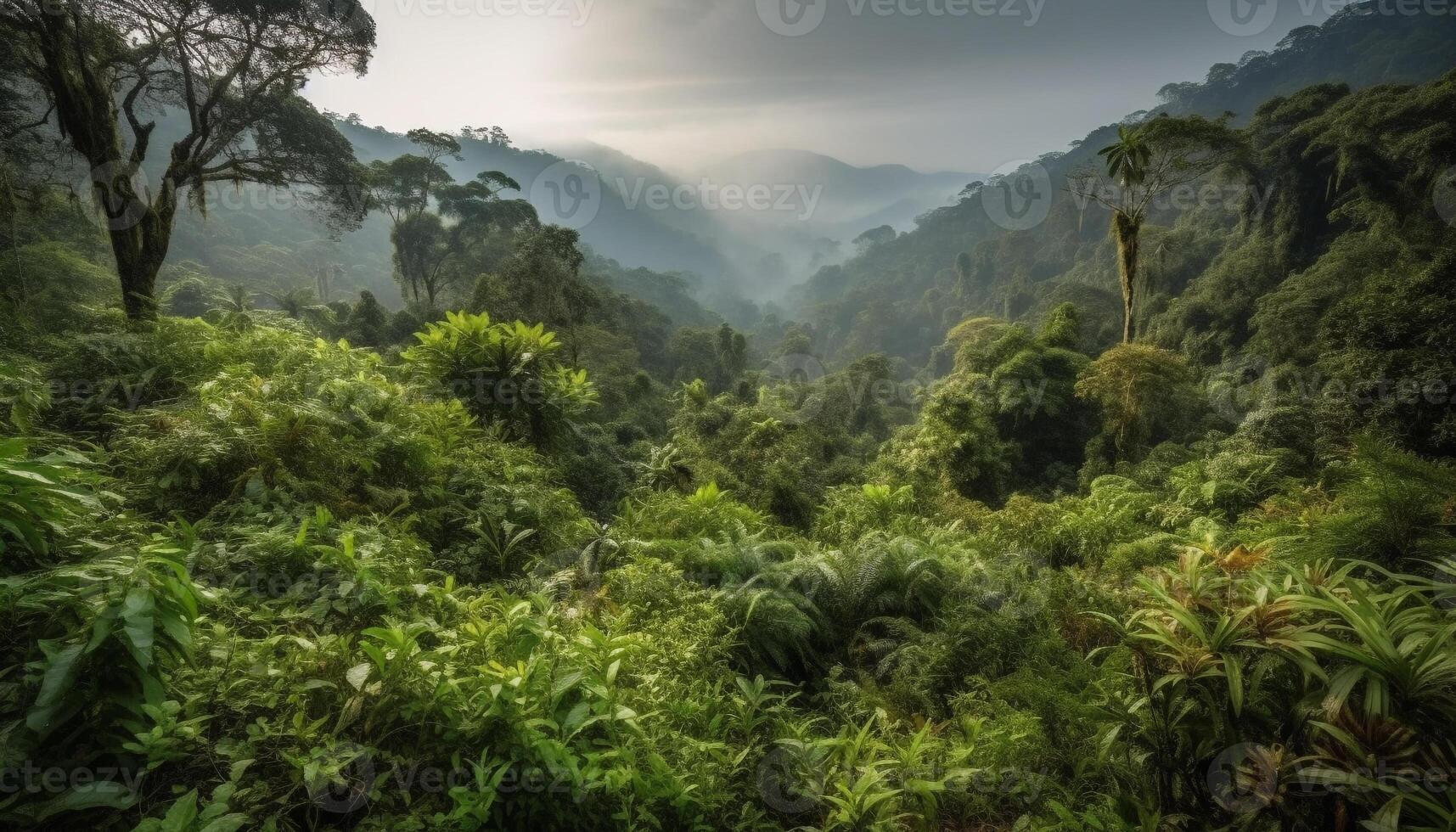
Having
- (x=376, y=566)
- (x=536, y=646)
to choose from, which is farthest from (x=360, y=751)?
(x=376, y=566)

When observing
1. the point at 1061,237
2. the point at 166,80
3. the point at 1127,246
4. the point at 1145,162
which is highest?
the point at 1061,237

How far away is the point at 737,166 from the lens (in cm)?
19650

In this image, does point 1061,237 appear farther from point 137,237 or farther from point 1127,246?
point 137,237

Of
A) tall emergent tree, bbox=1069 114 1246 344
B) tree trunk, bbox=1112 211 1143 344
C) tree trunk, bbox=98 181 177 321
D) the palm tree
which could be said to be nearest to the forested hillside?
tree trunk, bbox=98 181 177 321

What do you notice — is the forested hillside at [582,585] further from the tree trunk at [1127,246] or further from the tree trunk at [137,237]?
the tree trunk at [1127,246]

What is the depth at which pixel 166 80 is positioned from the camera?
8.16m

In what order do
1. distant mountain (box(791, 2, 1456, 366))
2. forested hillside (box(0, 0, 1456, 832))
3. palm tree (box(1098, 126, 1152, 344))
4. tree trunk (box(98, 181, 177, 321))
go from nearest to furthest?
forested hillside (box(0, 0, 1456, 832)), tree trunk (box(98, 181, 177, 321)), palm tree (box(1098, 126, 1152, 344)), distant mountain (box(791, 2, 1456, 366))

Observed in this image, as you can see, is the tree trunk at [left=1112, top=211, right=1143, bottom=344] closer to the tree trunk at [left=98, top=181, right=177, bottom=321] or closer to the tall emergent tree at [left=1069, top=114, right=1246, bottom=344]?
the tall emergent tree at [left=1069, top=114, right=1246, bottom=344]

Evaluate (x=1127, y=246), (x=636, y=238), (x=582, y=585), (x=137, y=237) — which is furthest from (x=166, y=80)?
(x=636, y=238)

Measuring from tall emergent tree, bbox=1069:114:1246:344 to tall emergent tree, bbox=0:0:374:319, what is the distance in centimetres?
1474

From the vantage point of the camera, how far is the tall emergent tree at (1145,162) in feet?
45.1

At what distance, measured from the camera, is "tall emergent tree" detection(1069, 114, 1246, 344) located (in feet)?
45.1

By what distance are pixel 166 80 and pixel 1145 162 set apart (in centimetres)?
1983

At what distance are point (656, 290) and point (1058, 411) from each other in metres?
54.5
